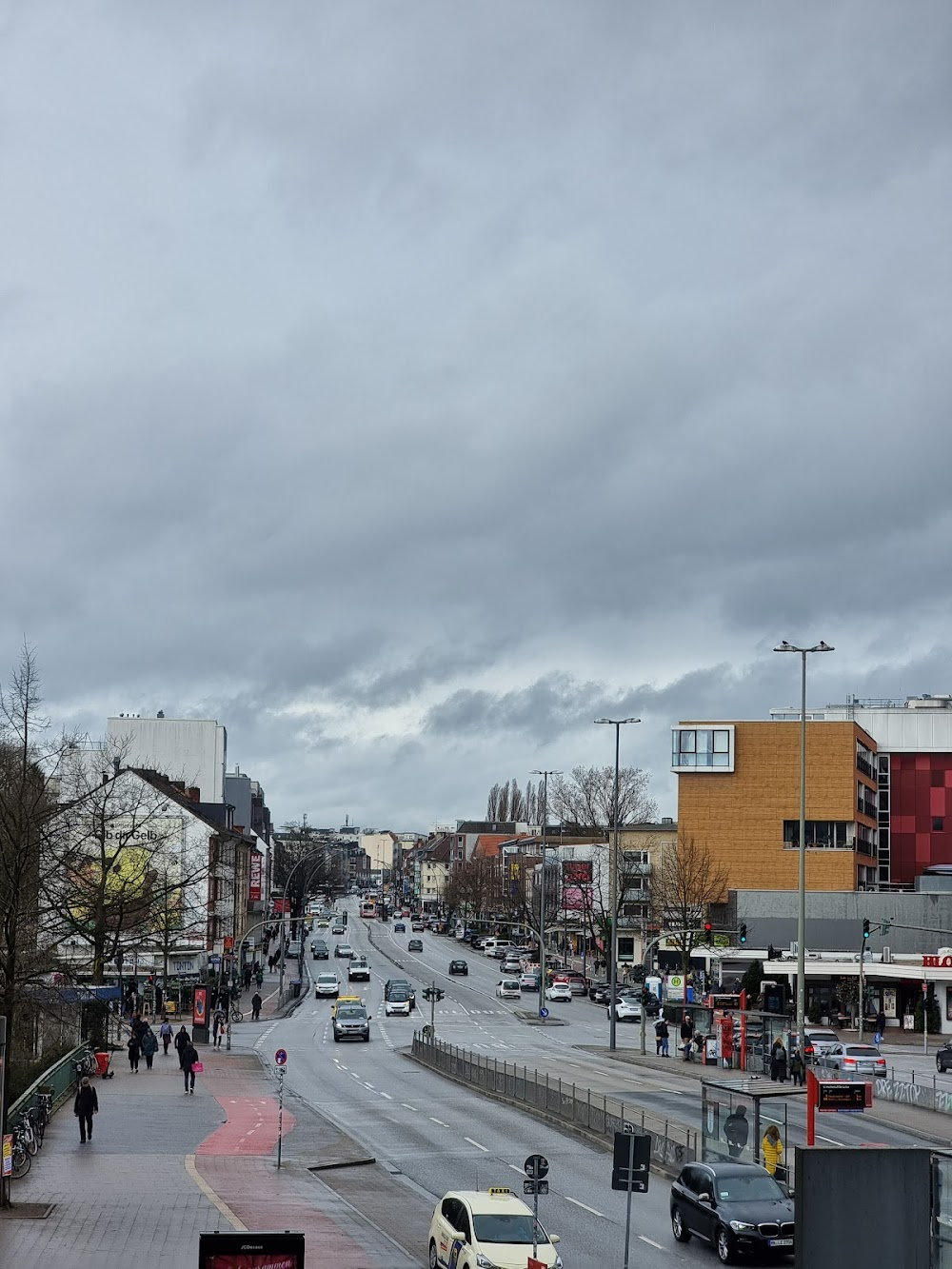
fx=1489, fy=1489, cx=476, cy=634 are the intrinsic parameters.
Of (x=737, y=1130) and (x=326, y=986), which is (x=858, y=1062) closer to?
(x=737, y=1130)

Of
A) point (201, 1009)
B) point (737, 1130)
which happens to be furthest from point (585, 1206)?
point (201, 1009)

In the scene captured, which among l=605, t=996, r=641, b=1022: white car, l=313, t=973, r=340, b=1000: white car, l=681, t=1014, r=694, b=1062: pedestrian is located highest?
l=681, t=1014, r=694, b=1062: pedestrian

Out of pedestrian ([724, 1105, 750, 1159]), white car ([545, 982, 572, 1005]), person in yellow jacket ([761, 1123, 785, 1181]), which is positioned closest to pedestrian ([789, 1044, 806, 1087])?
pedestrian ([724, 1105, 750, 1159])

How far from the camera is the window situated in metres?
101

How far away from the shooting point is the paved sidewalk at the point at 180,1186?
2250 centimetres

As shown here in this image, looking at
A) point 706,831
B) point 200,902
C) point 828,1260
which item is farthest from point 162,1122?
point 706,831

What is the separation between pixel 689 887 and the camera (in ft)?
316

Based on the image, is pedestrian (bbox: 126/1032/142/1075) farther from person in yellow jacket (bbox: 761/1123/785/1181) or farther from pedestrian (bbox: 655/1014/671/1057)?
person in yellow jacket (bbox: 761/1123/785/1181)

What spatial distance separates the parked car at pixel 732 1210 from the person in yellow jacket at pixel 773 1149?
2187 millimetres

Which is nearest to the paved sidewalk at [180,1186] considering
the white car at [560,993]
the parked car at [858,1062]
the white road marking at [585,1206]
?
the white road marking at [585,1206]

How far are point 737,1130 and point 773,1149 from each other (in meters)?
0.90

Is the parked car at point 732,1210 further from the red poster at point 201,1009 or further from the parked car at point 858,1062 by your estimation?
the red poster at point 201,1009

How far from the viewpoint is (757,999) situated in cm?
8388

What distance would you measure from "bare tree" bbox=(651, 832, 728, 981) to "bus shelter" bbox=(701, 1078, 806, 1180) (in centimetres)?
6123
